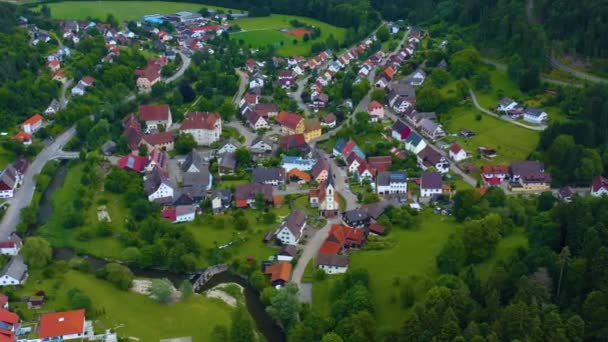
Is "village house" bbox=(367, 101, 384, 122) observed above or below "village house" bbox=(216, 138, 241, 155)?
below

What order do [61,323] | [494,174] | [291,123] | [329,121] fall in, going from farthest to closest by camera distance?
1. [329,121]
2. [291,123]
3. [494,174]
4. [61,323]

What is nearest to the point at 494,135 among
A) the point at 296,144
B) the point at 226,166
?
the point at 296,144

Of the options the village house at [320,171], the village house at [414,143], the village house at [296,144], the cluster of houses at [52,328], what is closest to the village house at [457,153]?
the village house at [414,143]

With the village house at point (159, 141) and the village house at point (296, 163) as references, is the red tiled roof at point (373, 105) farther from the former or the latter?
the village house at point (159, 141)

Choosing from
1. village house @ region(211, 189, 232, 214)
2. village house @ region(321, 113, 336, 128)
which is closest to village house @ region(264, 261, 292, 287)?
village house @ region(211, 189, 232, 214)

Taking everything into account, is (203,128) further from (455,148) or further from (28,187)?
(455,148)

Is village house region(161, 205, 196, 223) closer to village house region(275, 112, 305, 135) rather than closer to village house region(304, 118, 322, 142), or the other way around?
village house region(304, 118, 322, 142)

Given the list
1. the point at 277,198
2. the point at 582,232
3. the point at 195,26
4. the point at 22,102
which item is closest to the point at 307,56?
the point at 195,26
